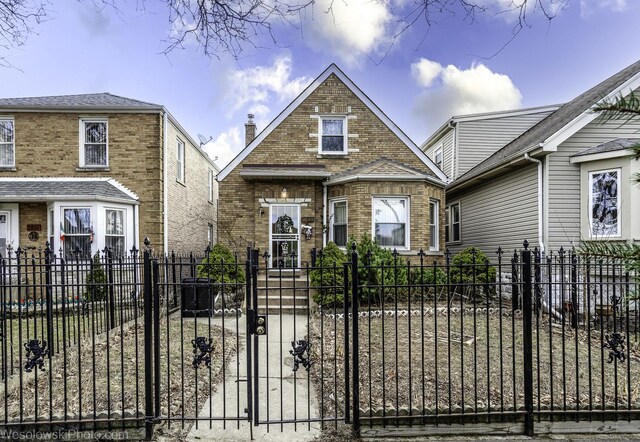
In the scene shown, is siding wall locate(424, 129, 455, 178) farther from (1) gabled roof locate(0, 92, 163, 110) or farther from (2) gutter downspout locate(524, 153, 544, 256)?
(1) gabled roof locate(0, 92, 163, 110)

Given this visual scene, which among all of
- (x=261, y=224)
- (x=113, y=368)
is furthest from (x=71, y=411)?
(x=261, y=224)

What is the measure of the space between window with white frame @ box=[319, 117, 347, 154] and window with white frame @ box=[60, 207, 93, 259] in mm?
7592

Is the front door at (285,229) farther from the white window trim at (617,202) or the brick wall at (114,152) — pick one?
the white window trim at (617,202)

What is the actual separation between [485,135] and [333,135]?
22.3ft

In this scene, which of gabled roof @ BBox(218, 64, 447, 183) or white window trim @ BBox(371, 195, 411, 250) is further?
gabled roof @ BBox(218, 64, 447, 183)

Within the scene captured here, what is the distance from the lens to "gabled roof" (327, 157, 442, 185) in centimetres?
1188

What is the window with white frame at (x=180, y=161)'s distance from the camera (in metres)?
14.9

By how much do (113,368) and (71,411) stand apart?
4.38 feet

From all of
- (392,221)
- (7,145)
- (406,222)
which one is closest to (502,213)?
(406,222)

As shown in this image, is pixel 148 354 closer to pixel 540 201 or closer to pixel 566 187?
pixel 540 201

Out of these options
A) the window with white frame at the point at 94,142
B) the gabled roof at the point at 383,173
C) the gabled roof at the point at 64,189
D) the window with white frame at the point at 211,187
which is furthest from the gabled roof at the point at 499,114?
the window with white frame at the point at 94,142

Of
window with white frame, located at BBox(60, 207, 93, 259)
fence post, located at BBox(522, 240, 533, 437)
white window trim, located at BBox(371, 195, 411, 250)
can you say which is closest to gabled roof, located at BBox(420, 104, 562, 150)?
white window trim, located at BBox(371, 195, 411, 250)

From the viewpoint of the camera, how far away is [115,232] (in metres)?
12.4

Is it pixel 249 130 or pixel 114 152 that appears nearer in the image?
pixel 114 152
